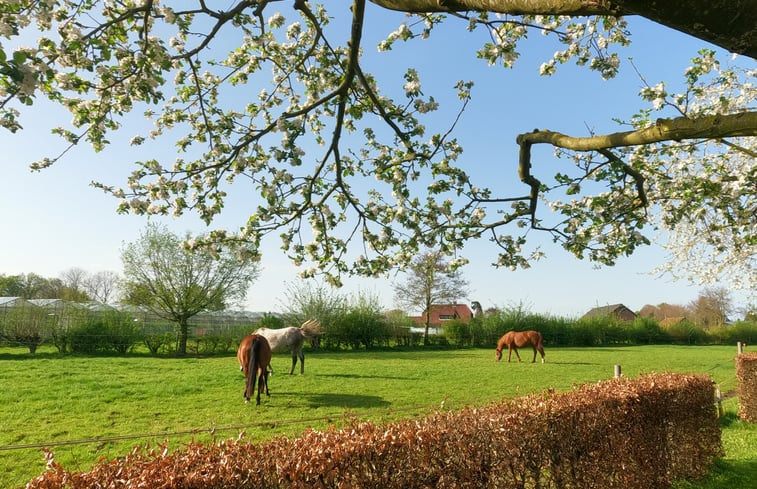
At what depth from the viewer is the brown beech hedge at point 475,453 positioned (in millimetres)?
2344

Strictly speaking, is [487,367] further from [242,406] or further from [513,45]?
[513,45]

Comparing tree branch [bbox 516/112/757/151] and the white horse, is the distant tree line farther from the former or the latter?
tree branch [bbox 516/112/757/151]

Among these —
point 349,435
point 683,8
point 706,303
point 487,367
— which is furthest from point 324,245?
point 706,303

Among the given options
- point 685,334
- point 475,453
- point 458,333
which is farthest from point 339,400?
point 685,334

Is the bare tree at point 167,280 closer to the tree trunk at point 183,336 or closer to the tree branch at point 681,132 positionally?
the tree trunk at point 183,336

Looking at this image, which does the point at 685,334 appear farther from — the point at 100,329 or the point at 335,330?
the point at 100,329

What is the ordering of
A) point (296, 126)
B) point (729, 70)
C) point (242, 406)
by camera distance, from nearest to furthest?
point (296, 126) < point (729, 70) < point (242, 406)

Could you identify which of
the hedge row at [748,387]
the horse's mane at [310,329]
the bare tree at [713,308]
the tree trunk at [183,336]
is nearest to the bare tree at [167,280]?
the tree trunk at [183,336]

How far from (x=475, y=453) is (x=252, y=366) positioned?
791 cm

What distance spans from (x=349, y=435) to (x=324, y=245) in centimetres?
442

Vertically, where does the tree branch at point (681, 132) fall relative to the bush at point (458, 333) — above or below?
above

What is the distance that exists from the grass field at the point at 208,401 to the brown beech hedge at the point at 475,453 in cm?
48

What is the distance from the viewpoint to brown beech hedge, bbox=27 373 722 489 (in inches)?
92.3

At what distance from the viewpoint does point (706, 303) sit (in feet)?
183
